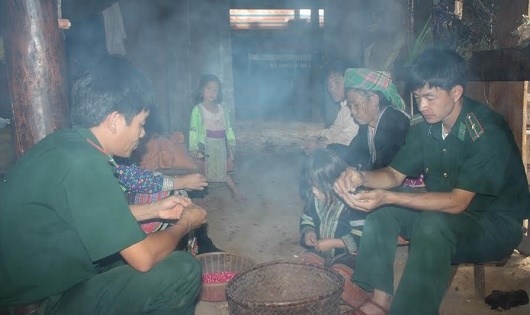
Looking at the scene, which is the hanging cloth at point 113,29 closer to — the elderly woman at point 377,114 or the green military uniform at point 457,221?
the elderly woman at point 377,114

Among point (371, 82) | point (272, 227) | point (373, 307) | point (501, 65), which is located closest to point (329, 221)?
point (373, 307)

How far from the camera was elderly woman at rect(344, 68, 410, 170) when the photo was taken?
4617 mm

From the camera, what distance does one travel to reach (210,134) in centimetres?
746

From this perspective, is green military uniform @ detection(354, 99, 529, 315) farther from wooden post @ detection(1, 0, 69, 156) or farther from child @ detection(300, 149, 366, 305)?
wooden post @ detection(1, 0, 69, 156)

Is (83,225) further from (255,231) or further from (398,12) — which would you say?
(398,12)

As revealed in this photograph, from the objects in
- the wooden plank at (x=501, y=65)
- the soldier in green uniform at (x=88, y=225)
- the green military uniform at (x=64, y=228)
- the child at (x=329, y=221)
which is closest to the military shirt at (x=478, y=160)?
the child at (x=329, y=221)

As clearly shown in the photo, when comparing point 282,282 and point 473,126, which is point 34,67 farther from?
point 473,126

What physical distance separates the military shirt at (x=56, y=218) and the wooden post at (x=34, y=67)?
0.94 meters

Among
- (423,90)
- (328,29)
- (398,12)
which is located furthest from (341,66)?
(328,29)

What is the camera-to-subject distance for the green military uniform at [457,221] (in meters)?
2.88

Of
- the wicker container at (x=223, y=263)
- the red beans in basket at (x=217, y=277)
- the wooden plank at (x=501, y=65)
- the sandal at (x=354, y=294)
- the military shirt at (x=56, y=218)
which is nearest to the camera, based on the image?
the military shirt at (x=56, y=218)

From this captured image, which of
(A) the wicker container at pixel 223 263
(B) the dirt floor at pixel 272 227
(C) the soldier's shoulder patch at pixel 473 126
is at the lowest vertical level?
(B) the dirt floor at pixel 272 227

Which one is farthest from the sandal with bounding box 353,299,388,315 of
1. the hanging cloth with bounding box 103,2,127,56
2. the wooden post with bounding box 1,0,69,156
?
the hanging cloth with bounding box 103,2,127,56

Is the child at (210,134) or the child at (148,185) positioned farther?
the child at (210,134)
